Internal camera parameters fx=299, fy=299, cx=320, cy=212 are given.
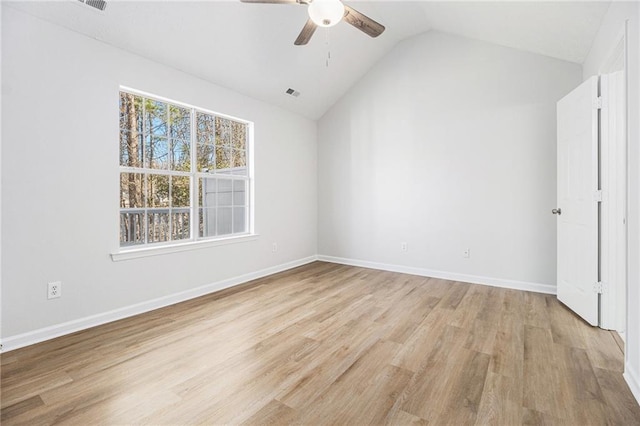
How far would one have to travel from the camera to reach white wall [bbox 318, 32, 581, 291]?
359 centimetres

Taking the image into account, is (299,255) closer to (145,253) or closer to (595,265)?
(145,253)

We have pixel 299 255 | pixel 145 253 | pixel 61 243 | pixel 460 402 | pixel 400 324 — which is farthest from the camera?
pixel 299 255

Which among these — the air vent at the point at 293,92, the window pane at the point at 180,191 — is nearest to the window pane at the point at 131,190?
the window pane at the point at 180,191

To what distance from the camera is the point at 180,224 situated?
3.51 metres

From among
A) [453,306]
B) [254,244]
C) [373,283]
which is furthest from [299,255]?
[453,306]

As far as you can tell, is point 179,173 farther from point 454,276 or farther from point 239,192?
point 454,276

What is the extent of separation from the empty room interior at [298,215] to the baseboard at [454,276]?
0.03m

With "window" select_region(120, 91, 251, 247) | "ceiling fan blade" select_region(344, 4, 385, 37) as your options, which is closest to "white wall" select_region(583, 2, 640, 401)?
"ceiling fan blade" select_region(344, 4, 385, 37)

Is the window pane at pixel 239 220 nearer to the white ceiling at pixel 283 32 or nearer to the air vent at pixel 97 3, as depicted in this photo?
the white ceiling at pixel 283 32

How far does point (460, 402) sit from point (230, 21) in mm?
3713

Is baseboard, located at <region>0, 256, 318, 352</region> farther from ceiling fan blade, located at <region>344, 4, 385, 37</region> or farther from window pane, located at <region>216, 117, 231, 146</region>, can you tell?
ceiling fan blade, located at <region>344, 4, 385, 37</region>

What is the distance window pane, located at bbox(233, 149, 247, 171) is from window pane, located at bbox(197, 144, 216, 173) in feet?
1.16

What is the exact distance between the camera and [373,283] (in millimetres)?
3994

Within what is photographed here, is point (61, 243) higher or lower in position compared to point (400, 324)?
higher
